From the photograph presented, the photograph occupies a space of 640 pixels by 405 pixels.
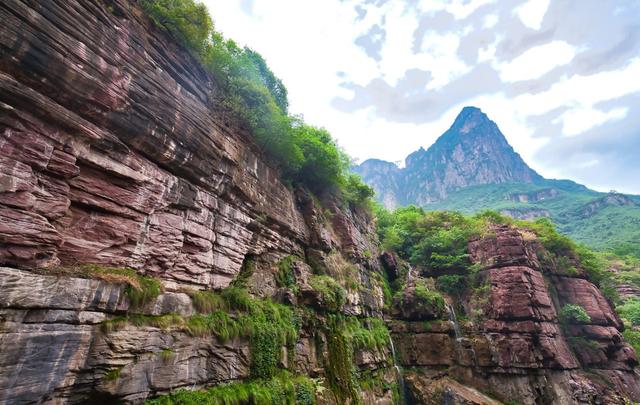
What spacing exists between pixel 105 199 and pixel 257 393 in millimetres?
7717

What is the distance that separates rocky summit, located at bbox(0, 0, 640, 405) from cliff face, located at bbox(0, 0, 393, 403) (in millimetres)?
42

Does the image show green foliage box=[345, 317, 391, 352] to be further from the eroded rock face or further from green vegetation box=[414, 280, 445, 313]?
green vegetation box=[414, 280, 445, 313]

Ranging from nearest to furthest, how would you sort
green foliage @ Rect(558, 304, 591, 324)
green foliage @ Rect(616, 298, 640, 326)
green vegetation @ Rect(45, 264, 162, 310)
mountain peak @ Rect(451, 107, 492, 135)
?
green vegetation @ Rect(45, 264, 162, 310) → green foliage @ Rect(558, 304, 591, 324) → green foliage @ Rect(616, 298, 640, 326) → mountain peak @ Rect(451, 107, 492, 135)

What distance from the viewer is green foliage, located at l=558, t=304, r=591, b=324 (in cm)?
2383

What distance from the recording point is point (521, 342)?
20984 mm

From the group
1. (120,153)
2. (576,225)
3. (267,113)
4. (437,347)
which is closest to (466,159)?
(576,225)

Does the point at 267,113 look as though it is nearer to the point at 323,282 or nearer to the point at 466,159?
the point at 323,282

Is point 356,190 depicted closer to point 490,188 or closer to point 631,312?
point 631,312

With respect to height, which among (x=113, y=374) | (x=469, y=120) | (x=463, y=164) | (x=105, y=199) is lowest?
(x=113, y=374)

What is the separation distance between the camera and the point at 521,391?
2002 centimetres

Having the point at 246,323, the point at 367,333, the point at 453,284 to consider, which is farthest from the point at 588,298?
the point at 246,323

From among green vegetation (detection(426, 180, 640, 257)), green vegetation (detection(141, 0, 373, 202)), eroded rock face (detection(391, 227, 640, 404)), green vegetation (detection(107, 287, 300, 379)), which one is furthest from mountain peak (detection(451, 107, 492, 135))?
green vegetation (detection(107, 287, 300, 379))

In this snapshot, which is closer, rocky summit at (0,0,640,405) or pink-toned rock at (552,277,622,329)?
rocky summit at (0,0,640,405)

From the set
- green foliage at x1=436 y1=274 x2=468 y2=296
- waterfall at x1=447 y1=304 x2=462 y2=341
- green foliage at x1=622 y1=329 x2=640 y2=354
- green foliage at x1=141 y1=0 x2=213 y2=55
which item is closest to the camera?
green foliage at x1=141 y1=0 x2=213 y2=55
